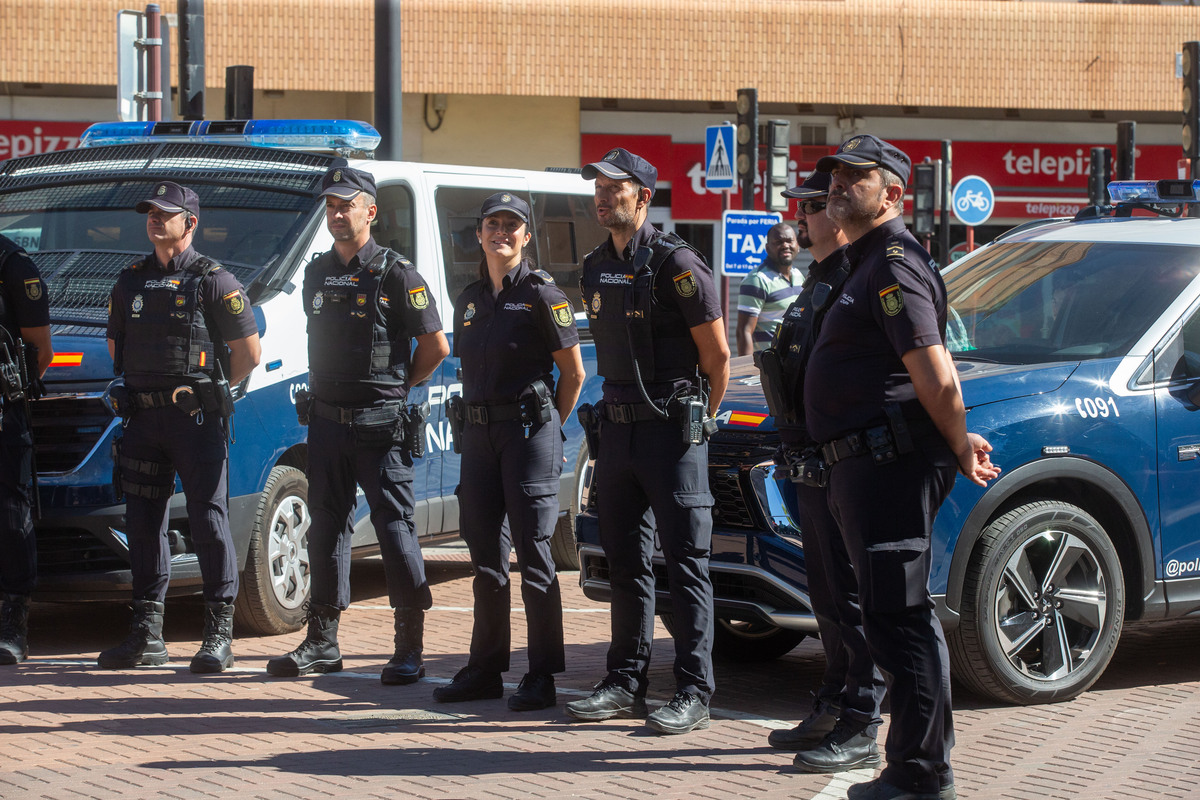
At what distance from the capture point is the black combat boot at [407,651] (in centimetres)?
638

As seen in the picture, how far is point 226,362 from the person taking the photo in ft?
21.9

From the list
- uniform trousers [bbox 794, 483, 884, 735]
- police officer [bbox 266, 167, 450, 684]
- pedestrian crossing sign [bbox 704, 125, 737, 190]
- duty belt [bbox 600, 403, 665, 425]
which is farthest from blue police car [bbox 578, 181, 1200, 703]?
pedestrian crossing sign [bbox 704, 125, 737, 190]

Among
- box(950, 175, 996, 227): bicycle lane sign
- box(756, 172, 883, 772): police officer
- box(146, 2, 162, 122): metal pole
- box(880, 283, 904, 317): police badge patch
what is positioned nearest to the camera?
box(880, 283, 904, 317): police badge patch

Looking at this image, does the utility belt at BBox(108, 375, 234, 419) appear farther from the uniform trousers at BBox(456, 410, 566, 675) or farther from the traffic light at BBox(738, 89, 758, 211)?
the traffic light at BBox(738, 89, 758, 211)

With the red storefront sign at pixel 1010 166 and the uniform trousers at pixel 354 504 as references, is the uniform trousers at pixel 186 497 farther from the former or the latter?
the red storefront sign at pixel 1010 166

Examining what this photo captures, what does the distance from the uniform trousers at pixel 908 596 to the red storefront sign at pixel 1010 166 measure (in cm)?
1915

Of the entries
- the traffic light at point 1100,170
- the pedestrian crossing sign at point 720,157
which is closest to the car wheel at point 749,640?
the pedestrian crossing sign at point 720,157

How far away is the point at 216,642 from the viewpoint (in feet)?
21.7

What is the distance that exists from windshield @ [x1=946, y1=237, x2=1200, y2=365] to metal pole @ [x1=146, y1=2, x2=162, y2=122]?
7.06 metres

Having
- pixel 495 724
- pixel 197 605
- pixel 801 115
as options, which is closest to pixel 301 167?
pixel 197 605

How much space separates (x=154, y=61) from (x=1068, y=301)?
303 inches

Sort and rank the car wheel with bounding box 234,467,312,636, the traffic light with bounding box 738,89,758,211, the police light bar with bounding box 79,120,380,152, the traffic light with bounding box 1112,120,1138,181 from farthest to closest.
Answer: the traffic light with bounding box 1112,120,1138,181 → the traffic light with bounding box 738,89,758,211 → the police light bar with bounding box 79,120,380,152 → the car wheel with bounding box 234,467,312,636

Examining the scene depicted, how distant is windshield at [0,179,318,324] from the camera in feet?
24.2

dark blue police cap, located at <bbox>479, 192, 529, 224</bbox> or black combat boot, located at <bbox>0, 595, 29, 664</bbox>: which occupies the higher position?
dark blue police cap, located at <bbox>479, 192, 529, 224</bbox>
